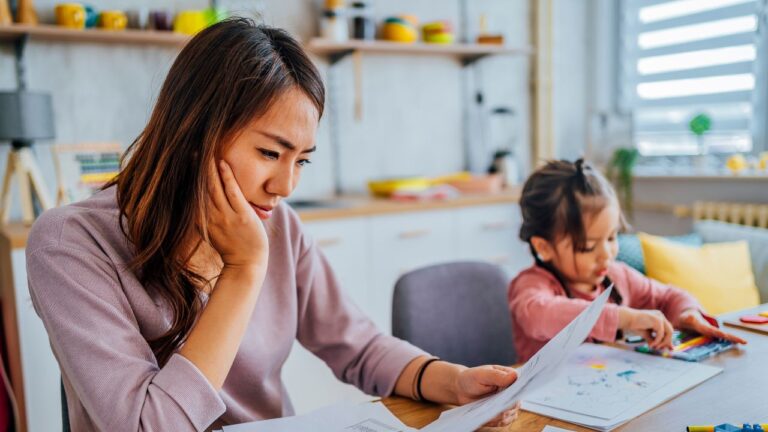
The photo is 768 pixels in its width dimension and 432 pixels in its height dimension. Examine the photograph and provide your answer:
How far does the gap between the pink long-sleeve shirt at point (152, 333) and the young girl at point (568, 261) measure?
14.7 inches

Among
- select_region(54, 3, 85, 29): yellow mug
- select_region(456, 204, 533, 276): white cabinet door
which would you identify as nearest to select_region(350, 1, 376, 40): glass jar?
select_region(456, 204, 533, 276): white cabinet door

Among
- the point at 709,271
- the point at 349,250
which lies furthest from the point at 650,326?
the point at 349,250

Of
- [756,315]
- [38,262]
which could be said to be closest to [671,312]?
[756,315]

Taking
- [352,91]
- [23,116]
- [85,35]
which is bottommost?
[23,116]

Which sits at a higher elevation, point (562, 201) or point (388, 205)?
point (562, 201)

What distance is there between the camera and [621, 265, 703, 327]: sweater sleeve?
1.47m

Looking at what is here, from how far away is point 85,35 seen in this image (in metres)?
2.61

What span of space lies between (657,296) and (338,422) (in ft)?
3.21

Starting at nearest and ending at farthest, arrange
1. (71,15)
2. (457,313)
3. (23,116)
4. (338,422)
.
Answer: (338,422)
(457,313)
(23,116)
(71,15)

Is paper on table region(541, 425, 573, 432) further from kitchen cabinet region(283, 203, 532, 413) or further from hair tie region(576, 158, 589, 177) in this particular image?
kitchen cabinet region(283, 203, 532, 413)

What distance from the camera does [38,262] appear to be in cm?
86

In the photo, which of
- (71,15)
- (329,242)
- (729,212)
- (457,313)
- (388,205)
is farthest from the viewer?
(729,212)

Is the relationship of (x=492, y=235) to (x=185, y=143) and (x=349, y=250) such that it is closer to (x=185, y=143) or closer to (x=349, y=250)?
(x=349, y=250)

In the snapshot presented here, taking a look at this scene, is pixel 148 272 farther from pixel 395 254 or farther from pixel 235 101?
pixel 395 254
